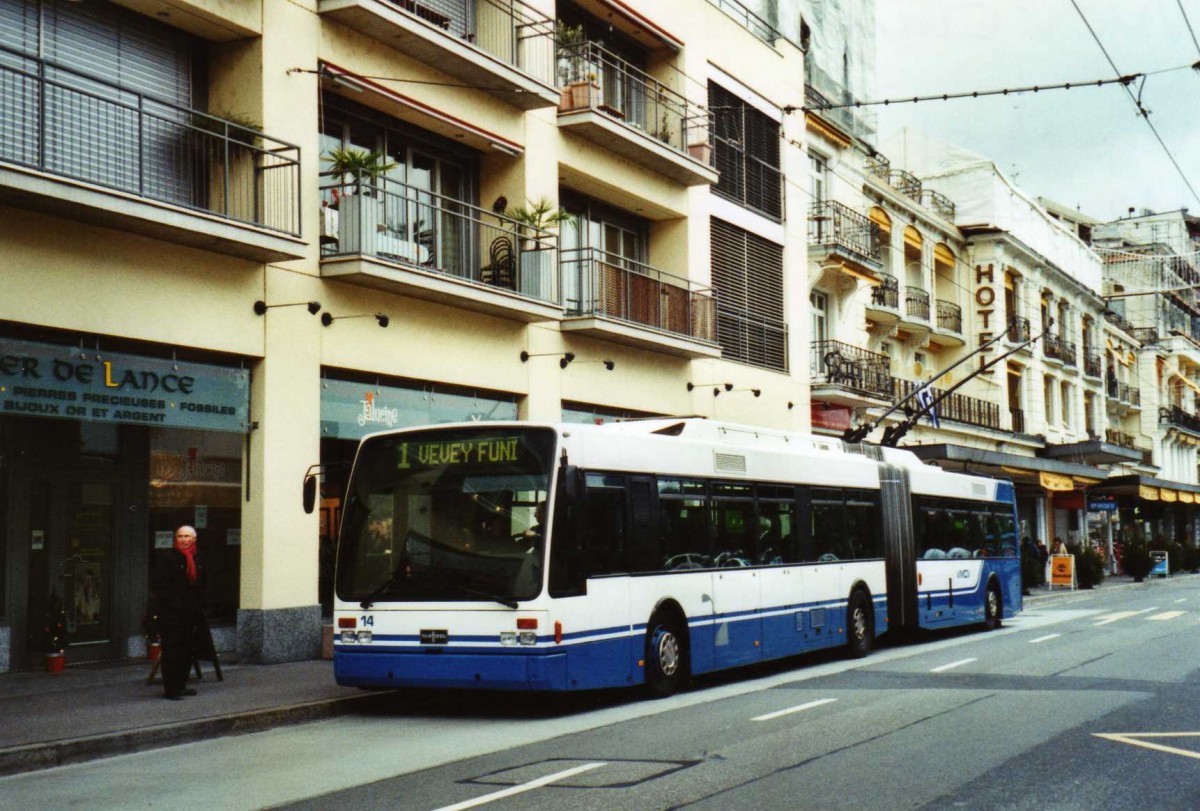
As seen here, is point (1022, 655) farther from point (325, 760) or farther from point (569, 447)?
point (325, 760)

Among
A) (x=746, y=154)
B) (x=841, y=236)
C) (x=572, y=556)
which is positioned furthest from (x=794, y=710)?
(x=841, y=236)

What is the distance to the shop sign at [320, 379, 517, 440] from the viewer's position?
18.3 meters

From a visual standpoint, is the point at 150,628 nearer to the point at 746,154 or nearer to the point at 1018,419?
the point at 746,154

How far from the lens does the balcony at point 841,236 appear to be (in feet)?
112

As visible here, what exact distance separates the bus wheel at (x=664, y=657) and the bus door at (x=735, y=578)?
76 cm

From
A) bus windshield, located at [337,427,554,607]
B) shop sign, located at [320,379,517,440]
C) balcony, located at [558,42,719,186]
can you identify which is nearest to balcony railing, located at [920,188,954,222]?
balcony, located at [558,42,719,186]

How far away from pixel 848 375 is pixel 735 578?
19279 millimetres

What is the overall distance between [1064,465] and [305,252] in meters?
35.5

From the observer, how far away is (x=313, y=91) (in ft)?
59.0

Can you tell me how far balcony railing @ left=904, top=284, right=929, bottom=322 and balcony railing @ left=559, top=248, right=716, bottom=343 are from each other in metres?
16.3

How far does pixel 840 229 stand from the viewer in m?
35.4

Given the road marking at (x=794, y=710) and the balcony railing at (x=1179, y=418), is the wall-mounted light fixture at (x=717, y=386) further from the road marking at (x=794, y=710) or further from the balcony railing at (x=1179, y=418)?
the balcony railing at (x=1179, y=418)

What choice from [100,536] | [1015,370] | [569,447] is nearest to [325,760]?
[569,447]

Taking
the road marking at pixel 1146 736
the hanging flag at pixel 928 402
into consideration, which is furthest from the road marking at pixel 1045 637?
the hanging flag at pixel 928 402
